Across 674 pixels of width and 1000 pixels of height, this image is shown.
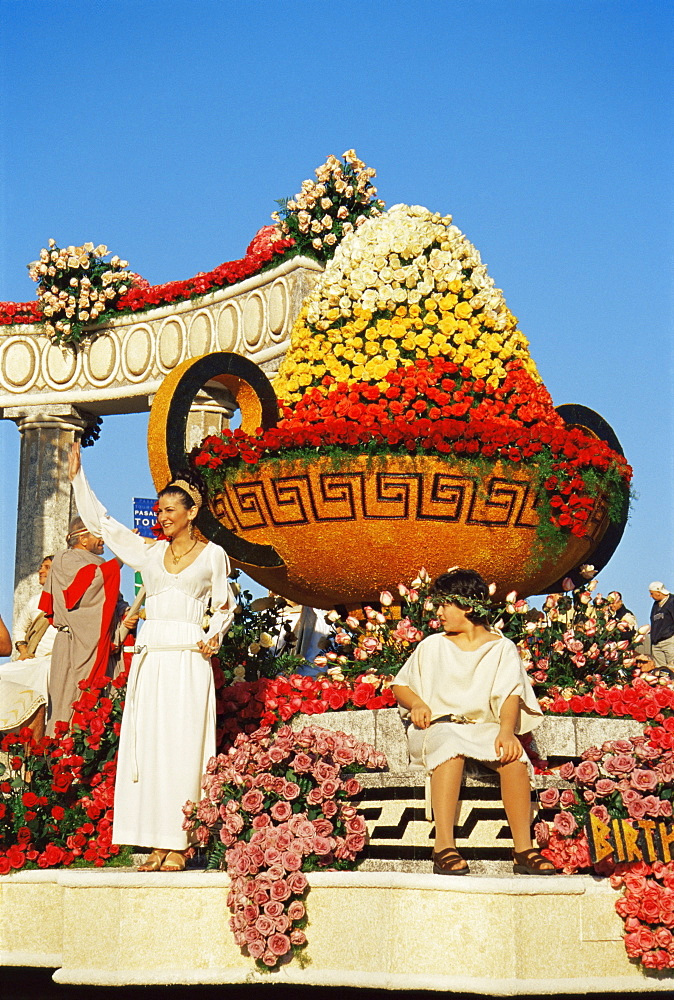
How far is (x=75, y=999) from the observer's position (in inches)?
197

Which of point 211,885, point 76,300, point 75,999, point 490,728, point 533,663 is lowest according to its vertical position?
point 75,999

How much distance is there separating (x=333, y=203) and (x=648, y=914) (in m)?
9.24

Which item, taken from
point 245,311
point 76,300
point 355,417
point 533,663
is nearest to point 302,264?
point 245,311

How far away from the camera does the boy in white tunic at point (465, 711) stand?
4.92 metres

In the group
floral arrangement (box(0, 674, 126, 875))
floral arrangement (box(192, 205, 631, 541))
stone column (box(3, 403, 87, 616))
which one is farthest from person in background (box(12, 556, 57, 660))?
stone column (box(3, 403, 87, 616))

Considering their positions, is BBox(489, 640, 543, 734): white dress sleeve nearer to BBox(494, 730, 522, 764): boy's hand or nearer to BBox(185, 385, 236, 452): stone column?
BBox(494, 730, 522, 764): boy's hand

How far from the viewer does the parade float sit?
467 cm

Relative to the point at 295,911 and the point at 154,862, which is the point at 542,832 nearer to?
the point at 295,911

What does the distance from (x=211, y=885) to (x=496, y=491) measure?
260cm

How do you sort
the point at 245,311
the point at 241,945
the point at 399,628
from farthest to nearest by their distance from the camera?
the point at 245,311, the point at 399,628, the point at 241,945

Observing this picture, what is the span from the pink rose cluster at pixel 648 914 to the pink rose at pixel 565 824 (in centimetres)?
37

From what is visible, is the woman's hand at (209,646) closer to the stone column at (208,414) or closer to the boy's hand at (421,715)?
the boy's hand at (421,715)

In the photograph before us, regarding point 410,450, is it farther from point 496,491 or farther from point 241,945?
point 241,945

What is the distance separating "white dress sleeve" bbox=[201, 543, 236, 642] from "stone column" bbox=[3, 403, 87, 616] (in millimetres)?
11834
